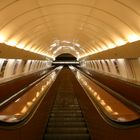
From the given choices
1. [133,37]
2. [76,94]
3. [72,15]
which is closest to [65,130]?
[76,94]

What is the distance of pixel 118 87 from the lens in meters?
12.3

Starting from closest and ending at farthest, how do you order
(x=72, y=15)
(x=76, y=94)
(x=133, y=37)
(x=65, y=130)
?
(x=65, y=130) < (x=133, y=37) < (x=76, y=94) < (x=72, y=15)

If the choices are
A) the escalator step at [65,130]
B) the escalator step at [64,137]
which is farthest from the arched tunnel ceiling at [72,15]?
the escalator step at [64,137]

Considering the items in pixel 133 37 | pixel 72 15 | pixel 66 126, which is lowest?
pixel 66 126

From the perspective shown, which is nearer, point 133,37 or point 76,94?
point 133,37

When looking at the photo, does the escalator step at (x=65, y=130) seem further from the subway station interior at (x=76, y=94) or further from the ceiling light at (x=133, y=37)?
the ceiling light at (x=133, y=37)

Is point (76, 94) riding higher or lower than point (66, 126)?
higher

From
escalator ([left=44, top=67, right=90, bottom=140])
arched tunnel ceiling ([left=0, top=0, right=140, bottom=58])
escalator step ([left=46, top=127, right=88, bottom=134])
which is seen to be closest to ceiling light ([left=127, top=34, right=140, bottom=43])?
arched tunnel ceiling ([left=0, top=0, right=140, bottom=58])

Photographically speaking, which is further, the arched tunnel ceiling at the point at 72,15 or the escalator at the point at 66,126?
the arched tunnel ceiling at the point at 72,15

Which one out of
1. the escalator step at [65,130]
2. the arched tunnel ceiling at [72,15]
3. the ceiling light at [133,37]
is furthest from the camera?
the ceiling light at [133,37]

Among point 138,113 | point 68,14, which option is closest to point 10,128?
point 138,113

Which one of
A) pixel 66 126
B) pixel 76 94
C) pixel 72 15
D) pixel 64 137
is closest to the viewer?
pixel 64 137

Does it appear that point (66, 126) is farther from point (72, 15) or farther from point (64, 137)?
point (72, 15)

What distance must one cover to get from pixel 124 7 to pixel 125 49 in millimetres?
2843
